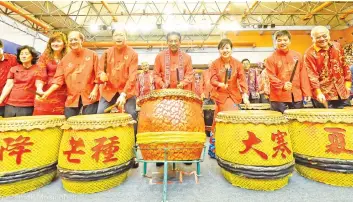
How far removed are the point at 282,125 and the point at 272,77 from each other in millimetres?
1035

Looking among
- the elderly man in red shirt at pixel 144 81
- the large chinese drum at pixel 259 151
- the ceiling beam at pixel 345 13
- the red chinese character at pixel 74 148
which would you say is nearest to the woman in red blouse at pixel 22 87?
the red chinese character at pixel 74 148

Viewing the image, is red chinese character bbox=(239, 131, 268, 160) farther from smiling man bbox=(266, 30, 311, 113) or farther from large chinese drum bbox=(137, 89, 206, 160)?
smiling man bbox=(266, 30, 311, 113)

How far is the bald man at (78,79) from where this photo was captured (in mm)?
2523

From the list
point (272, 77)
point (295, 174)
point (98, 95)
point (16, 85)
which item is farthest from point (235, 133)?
point (16, 85)

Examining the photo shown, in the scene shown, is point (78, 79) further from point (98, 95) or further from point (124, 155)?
point (124, 155)

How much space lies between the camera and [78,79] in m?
2.53

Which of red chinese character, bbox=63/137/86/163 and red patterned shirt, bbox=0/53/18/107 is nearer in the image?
red chinese character, bbox=63/137/86/163

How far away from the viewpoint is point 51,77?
2.79 meters

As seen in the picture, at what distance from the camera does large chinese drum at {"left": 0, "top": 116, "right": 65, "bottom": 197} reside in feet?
5.83

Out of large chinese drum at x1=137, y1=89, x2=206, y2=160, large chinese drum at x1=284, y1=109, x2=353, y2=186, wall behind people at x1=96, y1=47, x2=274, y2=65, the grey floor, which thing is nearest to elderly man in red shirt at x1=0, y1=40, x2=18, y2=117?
the grey floor

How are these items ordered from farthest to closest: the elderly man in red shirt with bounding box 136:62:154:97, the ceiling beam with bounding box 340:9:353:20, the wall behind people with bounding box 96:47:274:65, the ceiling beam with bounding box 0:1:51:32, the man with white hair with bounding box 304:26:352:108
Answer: the wall behind people with bounding box 96:47:274:65 < the ceiling beam with bounding box 340:9:353:20 < the ceiling beam with bounding box 0:1:51:32 < the elderly man in red shirt with bounding box 136:62:154:97 < the man with white hair with bounding box 304:26:352:108

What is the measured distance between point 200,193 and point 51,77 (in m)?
2.24

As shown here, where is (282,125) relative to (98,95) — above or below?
below

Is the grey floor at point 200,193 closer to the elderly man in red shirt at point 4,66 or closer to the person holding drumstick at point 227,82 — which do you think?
the person holding drumstick at point 227,82
